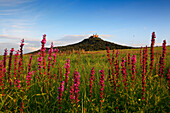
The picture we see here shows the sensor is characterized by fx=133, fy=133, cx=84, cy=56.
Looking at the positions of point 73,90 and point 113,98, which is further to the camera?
point 113,98

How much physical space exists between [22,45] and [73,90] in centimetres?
170

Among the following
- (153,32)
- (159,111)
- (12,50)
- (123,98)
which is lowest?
(159,111)

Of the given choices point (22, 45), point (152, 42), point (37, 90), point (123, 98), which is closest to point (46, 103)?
point (37, 90)

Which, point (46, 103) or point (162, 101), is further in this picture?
point (162, 101)

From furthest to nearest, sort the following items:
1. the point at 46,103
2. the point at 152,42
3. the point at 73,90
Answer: the point at 152,42
the point at 46,103
the point at 73,90

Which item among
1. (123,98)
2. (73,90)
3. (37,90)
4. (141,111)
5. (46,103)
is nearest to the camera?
(73,90)

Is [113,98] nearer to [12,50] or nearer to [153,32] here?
[153,32]

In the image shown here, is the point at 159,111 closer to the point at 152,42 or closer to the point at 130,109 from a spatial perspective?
the point at 130,109

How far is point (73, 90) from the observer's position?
2340 millimetres

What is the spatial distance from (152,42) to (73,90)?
260 centimetres

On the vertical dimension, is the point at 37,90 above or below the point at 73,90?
below

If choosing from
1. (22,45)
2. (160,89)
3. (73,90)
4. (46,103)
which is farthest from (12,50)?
(160,89)

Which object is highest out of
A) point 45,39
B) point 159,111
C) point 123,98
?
point 45,39

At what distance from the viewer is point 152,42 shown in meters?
3.63
